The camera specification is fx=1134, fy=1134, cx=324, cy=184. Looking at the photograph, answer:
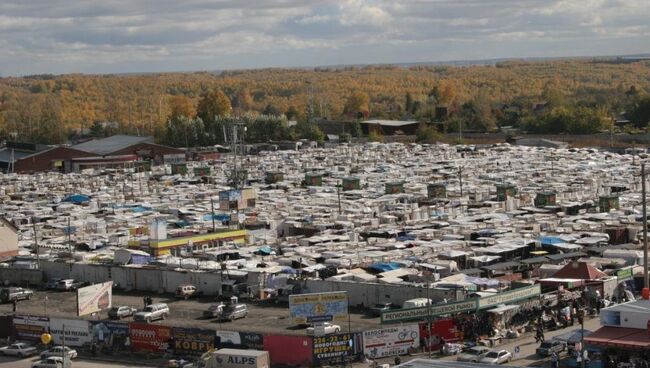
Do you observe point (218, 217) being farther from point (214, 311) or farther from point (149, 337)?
point (149, 337)

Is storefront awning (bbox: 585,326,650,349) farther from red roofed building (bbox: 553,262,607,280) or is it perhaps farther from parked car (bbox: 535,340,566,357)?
red roofed building (bbox: 553,262,607,280)

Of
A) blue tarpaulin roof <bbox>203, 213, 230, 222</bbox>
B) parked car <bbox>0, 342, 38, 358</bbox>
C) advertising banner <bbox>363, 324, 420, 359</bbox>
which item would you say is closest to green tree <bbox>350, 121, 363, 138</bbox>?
blue tarpaulin roof <bbox>203, 213, 230, 222</bbox>

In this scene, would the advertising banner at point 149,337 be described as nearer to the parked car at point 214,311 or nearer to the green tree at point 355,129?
the parked car at point 214,311

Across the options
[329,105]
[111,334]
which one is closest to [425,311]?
[111,334]

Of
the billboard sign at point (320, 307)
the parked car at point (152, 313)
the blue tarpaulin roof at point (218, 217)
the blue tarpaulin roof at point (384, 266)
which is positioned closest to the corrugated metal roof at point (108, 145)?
the blue tarpaulin roof at point (218, 217)

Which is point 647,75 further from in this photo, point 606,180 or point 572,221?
point 572,221

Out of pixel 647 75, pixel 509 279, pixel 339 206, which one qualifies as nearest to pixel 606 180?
pixel 339 206
